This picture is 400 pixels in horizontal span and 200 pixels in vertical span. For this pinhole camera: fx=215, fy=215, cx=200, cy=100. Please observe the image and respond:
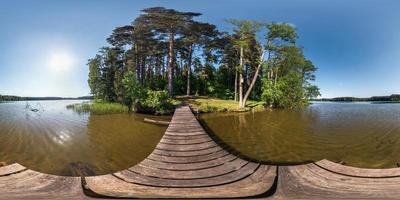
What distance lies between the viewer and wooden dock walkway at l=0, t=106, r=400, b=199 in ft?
7.07

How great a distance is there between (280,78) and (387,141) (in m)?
14.8

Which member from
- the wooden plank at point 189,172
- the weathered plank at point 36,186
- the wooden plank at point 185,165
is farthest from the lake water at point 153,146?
the weathered plank at point 36,186

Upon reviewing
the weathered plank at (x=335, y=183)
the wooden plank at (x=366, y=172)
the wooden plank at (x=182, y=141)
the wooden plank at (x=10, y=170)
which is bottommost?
the wooden plank at (x=182, y=141)

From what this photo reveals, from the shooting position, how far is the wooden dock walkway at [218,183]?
2.15 metres

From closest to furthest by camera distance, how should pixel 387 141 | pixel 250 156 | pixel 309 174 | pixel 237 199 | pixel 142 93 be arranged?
pixel 237 199 < pixel 309 174 < pixel 250 156 < pixel 387 141 < pixel 142 93

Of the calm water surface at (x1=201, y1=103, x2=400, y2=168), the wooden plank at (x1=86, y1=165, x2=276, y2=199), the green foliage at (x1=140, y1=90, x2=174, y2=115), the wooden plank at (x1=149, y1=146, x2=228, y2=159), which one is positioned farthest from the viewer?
the green foliage at (x1=140, y1=90, x2=174, y2=115)

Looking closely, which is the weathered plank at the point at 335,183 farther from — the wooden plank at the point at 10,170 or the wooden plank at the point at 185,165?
the wooden plank at the point at 10,170

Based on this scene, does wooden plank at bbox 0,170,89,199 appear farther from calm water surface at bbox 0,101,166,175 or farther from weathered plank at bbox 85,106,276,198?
calm water surface at bbox 0,101,166,175

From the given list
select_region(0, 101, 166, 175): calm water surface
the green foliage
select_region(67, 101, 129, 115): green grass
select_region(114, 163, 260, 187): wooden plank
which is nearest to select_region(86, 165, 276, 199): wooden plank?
select_region(114, 163, 260, 187): wooden plank

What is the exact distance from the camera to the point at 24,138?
30.3 ft

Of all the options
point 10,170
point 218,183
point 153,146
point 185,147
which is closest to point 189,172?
point 218,183

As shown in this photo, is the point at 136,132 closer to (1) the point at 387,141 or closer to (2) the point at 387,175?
(2) the point at 387,175

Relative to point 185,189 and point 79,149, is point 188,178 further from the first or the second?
point 79,149

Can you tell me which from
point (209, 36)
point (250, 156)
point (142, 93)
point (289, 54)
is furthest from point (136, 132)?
point (209, 36)
